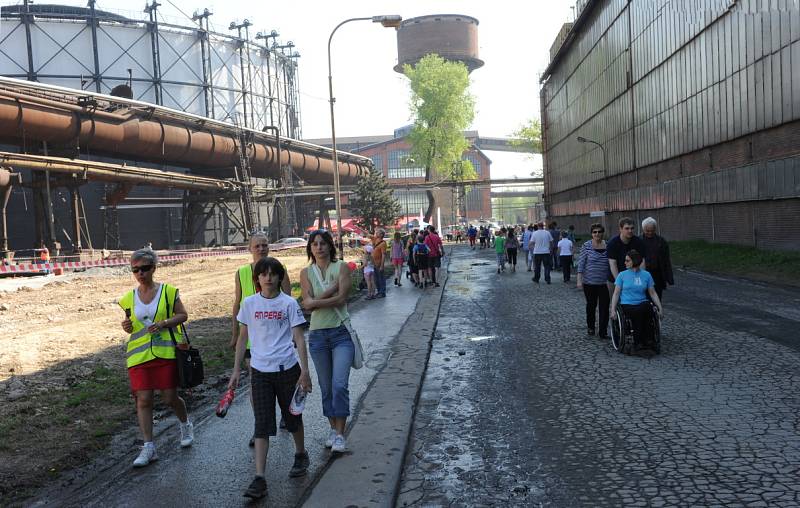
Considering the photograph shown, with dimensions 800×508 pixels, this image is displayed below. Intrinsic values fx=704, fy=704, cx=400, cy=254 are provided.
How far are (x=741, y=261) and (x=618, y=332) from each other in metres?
14.7

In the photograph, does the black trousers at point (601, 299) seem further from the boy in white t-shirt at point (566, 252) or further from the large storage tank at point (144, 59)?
the large storage tank at point (144, 59)

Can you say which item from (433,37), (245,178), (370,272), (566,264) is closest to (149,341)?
(370,272)

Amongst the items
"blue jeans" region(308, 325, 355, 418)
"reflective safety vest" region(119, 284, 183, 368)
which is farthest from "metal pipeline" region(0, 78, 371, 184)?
"blue jeans" region(308, 325, 355, 418)

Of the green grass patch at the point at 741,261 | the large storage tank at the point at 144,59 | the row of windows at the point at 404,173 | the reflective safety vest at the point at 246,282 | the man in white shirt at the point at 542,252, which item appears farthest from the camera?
the row of windows at the point at 404,173

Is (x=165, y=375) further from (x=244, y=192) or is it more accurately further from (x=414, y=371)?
(x=244, y=192)

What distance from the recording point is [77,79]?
5325 cm

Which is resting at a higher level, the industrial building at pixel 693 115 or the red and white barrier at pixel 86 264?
the industrial building at pixel 693 115

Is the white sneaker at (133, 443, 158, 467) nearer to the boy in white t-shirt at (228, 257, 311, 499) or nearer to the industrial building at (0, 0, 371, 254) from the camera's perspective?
the boy in white t-shirt at (228, 257, 311, 499)

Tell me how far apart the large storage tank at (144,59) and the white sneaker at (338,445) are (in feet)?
155

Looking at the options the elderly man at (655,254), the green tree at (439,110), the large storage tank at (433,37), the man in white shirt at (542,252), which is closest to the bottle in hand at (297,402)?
the elderly man at (655,254)

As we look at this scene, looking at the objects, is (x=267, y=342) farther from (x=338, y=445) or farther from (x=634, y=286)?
Result: (x=634, y=286)

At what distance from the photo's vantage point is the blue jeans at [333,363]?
5.26 m

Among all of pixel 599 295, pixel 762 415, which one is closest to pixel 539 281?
pixel 599 295

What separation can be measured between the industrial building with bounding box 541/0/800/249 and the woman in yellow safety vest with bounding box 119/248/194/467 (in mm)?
19974
